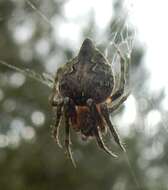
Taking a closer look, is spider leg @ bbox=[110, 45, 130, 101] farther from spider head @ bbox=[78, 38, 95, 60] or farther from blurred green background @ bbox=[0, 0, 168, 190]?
blurred green background @ bbox=[0, 0, 168, 190]

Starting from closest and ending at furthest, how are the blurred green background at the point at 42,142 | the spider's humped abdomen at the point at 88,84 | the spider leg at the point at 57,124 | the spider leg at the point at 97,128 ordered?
the spider's humped abdomen at the point at 88,84 → the spider leg at the point at 97,128 → the spider leg at the point at 57,124 → the blurred green background at the point at 42,142

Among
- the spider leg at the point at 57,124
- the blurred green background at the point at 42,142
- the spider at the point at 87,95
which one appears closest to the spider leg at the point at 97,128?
the spider at the point at 87,95

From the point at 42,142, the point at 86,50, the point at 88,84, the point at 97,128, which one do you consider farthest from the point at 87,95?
the point at 42,142

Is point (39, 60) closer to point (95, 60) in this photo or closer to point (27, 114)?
point (27, 114)

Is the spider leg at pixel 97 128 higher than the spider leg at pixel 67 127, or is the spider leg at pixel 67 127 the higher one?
A: the spider leg at pixel 67 127

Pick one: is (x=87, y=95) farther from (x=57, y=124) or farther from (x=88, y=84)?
(x=57, y=124)

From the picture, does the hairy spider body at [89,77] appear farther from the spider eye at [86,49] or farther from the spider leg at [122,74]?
the spider leg at [122,74]

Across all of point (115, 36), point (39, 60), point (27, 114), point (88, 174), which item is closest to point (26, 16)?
point (39, 60)
